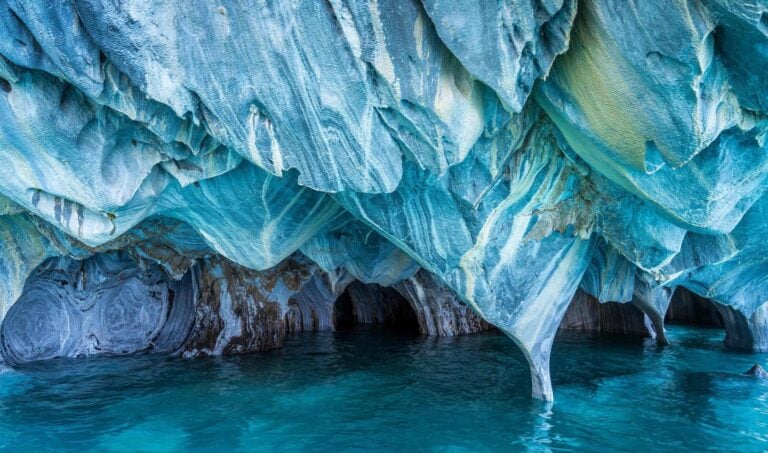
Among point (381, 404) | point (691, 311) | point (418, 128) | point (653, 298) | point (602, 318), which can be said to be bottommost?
point (381, 404)

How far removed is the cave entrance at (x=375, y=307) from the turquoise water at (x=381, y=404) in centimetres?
792

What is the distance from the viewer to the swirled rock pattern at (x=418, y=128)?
5.39m

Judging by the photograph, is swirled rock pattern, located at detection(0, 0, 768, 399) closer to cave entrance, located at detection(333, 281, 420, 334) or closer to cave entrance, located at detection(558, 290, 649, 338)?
cave entrance, located at detection(558, 290, 649, 338)

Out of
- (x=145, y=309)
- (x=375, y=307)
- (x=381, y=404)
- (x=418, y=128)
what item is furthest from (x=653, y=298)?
(x=145, y=309)

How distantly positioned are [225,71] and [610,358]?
35.5 ft

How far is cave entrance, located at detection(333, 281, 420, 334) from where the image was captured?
2123 centimetres

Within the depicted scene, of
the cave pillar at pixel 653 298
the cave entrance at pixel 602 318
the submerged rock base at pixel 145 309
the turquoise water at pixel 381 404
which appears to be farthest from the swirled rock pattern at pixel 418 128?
the cave entrance at pixel 602 318

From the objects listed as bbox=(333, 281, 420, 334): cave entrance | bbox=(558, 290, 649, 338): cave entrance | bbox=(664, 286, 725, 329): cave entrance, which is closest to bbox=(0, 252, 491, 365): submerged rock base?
bbox=(333, 281, 420, 334): cave entrance

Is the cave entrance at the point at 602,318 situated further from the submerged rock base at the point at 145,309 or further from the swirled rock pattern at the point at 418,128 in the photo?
the submerged rock base at the point at 145,309

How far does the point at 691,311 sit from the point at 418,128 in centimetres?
1906

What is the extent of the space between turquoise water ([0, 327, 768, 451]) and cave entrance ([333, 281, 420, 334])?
7917 mm

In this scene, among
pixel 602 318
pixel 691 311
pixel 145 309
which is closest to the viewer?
pixel 145 309

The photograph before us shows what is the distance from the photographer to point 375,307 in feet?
71.1

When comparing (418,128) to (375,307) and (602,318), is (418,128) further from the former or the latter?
(375,307)
